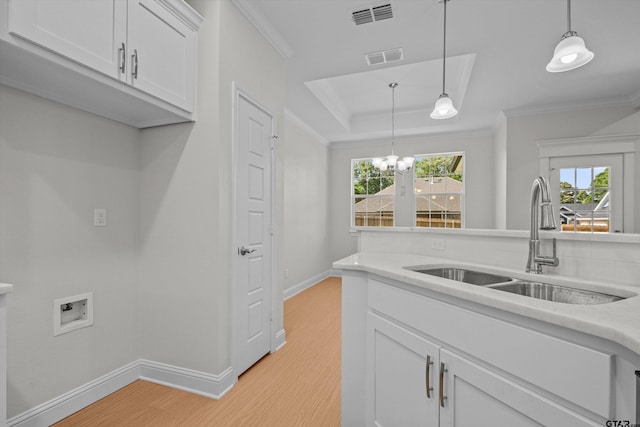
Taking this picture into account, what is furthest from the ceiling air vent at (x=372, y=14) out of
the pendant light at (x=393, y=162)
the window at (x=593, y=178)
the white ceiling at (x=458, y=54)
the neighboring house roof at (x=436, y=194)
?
the neighboring house roof at (x=436, y=194)

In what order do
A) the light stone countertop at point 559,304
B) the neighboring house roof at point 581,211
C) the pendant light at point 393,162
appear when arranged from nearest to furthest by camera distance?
the light stone countertop at point 559,304
the neighboring house roof at point 581,211
the pendant light at point 393,162

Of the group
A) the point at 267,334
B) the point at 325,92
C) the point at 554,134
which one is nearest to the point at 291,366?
the point at 267,334

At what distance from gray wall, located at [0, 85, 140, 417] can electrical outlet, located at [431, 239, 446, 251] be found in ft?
7.10

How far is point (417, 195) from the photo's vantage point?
20.1 feet

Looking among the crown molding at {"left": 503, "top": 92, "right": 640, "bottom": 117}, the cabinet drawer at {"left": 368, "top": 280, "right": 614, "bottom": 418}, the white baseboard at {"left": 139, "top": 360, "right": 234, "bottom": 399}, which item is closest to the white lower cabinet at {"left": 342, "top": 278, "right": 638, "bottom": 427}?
the cabinet drawer at {"left": 368, "top": 280, "right": 614, "bottom": 418}

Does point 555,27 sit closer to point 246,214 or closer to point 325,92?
point 325,92

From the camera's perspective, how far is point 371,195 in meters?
6.44

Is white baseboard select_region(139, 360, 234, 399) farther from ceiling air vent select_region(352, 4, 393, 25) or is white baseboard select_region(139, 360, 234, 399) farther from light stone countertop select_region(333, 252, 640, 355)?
ceiling air vent select_region(352, 4, 393, 25)

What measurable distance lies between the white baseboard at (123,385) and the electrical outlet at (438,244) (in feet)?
5.48

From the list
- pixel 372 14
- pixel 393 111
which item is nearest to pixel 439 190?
pixel 393 111

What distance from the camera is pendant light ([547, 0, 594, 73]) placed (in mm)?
1589

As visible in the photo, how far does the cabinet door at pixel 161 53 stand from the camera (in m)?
1.75

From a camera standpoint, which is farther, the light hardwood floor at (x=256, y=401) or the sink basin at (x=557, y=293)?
the light hardwood floor at (x=256, y=401)

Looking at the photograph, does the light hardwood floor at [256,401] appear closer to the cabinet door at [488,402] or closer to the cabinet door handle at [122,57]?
the cabinet door at [488,402]
